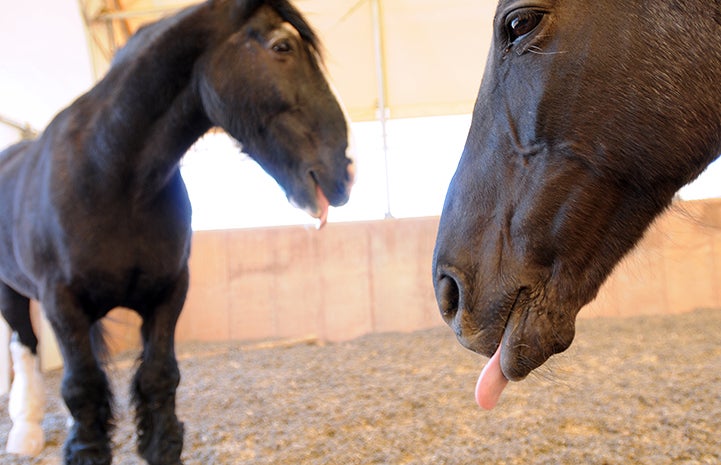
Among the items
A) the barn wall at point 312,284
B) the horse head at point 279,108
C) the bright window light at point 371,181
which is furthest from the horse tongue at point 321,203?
the bright window light at point 371,181

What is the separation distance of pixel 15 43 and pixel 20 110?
2.02 ft

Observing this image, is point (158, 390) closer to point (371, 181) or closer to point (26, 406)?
point (26, 406)

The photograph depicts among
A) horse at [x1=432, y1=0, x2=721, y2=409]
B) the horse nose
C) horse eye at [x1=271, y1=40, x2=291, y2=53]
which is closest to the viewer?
horse at [x1=432, y1=0, x2=721, y2=409]

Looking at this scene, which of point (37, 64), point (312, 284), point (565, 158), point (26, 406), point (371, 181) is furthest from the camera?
point (371, 181)

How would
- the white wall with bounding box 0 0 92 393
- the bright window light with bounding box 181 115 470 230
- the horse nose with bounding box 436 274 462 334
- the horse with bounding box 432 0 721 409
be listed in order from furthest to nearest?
1. the bright window light with bounding box 181 115 470 230
2. the white wall with bounding box 0 0 92 393
3. the horse nose with bounding box 436 274 462 334
4. the horse with bounding box 432 0 721 409

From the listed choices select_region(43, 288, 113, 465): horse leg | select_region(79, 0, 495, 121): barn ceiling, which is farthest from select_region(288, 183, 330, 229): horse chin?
select_region(79, 0, 495, 121): barn ceiling

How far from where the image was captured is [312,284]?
630cm

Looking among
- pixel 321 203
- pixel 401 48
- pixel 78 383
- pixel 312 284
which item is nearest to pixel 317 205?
pixel 321 203

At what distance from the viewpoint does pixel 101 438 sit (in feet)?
6.34

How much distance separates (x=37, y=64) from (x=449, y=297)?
5639 mm

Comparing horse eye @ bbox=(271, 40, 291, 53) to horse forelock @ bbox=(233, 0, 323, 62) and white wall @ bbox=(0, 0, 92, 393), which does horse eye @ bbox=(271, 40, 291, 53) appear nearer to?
horse forelock @ bbox=(233, 0, 323, 62)

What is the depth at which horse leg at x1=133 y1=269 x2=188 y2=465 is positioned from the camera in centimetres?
205

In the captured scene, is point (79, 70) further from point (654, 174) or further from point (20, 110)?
point (654, 174)

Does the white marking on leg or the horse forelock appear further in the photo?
the white marking on leg
